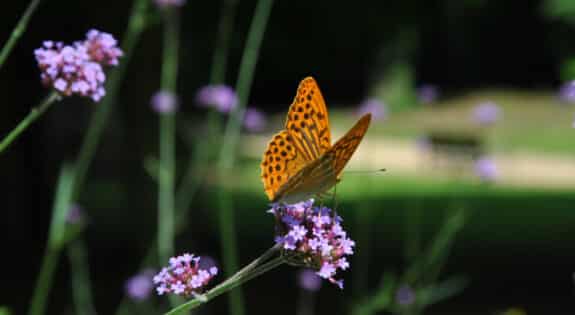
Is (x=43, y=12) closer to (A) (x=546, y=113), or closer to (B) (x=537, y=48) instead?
(A) (x=546, y=113)

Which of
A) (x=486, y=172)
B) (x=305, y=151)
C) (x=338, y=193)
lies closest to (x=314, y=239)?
(x=305, y=151)

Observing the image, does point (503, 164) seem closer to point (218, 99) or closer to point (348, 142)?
point (218, 99)

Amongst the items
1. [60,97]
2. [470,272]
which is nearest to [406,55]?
[470,272]

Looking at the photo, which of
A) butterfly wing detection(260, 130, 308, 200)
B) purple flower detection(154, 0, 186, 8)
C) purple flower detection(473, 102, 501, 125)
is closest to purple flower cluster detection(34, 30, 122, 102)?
butterfly wing detection(260, 130, 308, 200)

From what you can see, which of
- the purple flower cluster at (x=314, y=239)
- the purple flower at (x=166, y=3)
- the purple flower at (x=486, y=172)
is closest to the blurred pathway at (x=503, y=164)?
the purple flower at (x=486, y=172)

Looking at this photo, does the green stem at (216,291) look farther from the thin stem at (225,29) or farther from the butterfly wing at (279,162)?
the thin stem at (225,29)

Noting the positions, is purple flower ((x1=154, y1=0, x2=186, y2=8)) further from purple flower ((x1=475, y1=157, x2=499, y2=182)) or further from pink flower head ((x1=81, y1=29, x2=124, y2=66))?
purple flower ((x1=475, y1=157, x2=499, y2=182))
